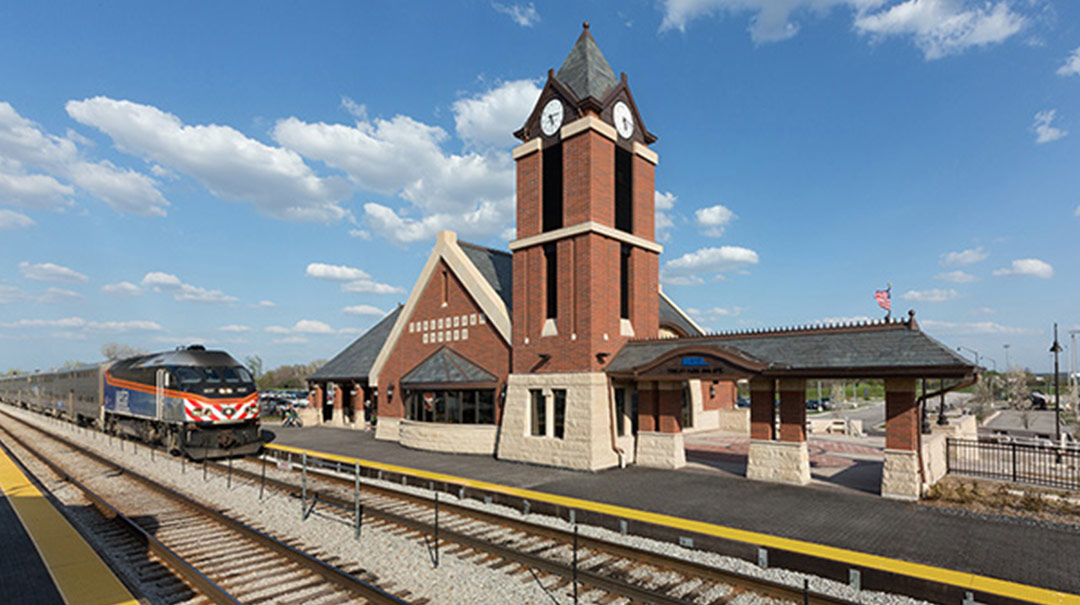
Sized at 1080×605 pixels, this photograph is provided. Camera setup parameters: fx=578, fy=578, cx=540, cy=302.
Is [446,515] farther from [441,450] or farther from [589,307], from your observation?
[441,450]

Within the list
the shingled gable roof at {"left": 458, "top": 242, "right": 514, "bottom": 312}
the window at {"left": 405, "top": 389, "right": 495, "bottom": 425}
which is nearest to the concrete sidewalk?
the window at {"left": 405, "top": 389, "right": 495, "bottom": 425}

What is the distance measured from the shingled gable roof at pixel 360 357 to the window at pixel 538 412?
51.7 feet

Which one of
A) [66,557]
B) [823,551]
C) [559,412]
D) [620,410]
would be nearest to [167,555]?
[66,557]

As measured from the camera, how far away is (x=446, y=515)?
14625 millimetres

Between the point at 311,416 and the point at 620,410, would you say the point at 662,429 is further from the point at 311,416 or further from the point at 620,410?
the point at 311,416

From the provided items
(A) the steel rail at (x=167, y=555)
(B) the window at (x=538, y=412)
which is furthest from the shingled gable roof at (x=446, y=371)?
(A) the steel rail at (x=167, y=555)

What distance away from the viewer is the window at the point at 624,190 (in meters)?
23.6

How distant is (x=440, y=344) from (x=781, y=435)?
16.4 m

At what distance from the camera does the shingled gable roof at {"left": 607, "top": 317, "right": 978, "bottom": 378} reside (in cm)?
1509

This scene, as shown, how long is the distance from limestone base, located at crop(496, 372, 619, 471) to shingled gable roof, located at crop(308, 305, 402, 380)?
50.4 feet

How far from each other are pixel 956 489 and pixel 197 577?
18482mm

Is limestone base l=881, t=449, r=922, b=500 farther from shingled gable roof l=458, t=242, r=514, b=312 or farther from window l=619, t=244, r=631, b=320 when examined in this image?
shingled gable roof l=458, t=242, r=514, b=312

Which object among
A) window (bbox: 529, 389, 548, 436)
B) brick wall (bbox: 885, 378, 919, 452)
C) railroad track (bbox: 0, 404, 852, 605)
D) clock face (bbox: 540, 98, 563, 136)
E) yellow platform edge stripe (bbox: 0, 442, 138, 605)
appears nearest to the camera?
yellow platform edge stripe (bbox: 0, 442, 138, 605)

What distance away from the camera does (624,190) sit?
941 inches
